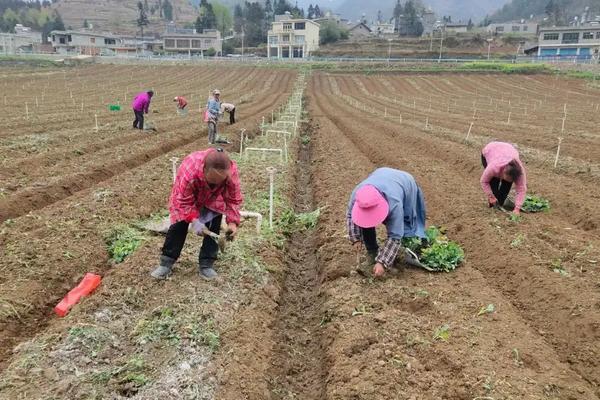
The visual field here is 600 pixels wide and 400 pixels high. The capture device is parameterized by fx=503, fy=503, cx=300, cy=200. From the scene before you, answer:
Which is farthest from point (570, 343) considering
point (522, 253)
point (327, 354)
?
point (327, 354)

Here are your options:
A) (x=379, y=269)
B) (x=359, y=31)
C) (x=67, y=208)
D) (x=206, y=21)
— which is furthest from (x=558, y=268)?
(x=359, y=31)

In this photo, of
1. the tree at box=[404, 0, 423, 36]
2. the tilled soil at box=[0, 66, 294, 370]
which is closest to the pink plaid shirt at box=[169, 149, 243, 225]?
the tilled soil at box=[0, 66, 294, 370]

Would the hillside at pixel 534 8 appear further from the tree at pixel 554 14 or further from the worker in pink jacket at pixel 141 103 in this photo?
the worker in pink jacket at pixel 141 103

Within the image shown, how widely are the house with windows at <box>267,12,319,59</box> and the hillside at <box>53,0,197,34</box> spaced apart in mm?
71144

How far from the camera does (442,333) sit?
15.5ft

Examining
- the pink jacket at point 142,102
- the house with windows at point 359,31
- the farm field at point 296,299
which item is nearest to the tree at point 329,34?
the house with windows at point 359,31

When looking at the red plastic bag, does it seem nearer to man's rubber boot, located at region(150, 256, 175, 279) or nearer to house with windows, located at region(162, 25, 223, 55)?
man's rubber boot, located at region(150, 256, 175, 279)

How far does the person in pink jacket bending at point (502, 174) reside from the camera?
7.08 m

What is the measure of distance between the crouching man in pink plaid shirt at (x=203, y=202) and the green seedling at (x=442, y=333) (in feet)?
7.43

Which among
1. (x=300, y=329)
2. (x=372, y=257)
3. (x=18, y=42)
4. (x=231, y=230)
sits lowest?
(x=300, y=329)

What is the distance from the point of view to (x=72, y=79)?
143 ft

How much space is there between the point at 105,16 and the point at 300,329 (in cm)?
19752

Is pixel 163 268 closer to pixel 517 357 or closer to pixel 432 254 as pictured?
pixel 432 254

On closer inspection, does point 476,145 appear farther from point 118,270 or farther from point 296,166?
point 118,270
